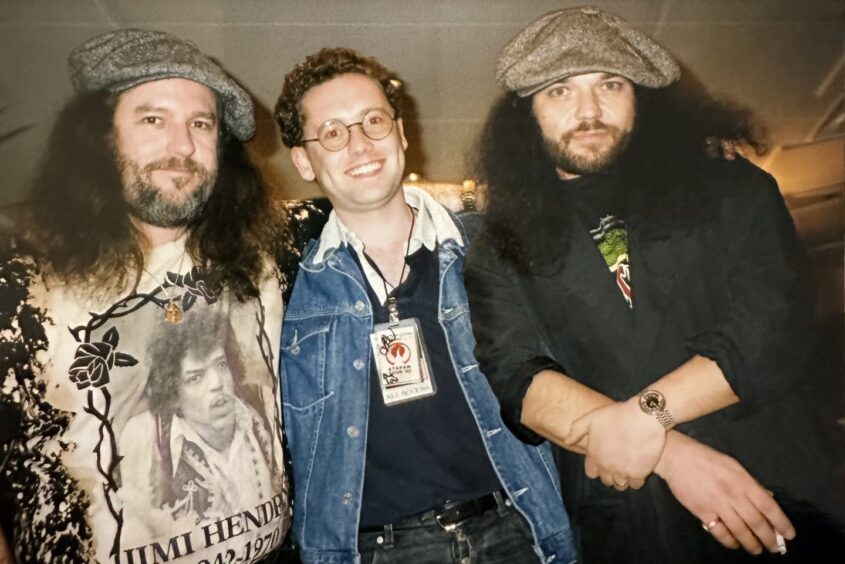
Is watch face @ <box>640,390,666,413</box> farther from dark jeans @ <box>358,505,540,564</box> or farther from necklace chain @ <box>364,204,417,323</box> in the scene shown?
necklace chain @ <box>364,204,417,323</box>

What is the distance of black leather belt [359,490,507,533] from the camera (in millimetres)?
1347

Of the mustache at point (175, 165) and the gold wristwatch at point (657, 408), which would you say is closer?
the gold wristwatch at point (657, 408)

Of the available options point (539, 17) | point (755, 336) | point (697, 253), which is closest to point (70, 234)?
point (539, 17)

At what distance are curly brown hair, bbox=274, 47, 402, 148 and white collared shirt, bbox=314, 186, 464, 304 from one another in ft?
0.68

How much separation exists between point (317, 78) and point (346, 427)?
828 millimetres

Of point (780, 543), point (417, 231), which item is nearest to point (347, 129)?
point (417, 231)

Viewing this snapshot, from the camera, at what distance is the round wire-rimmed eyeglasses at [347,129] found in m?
1.47

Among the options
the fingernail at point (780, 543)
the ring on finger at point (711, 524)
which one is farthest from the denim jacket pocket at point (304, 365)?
the fingernail at point (780, 543)

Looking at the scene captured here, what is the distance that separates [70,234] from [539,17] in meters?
1.19

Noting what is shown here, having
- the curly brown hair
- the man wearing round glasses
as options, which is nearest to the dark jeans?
the man wearing round glasses

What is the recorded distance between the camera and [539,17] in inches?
58.7

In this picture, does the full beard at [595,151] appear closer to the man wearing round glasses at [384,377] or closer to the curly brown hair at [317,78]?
the man wearing round glasses at [384,377]

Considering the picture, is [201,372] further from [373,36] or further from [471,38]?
[471,38]

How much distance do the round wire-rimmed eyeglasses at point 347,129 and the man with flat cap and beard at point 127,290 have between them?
0.18 m
